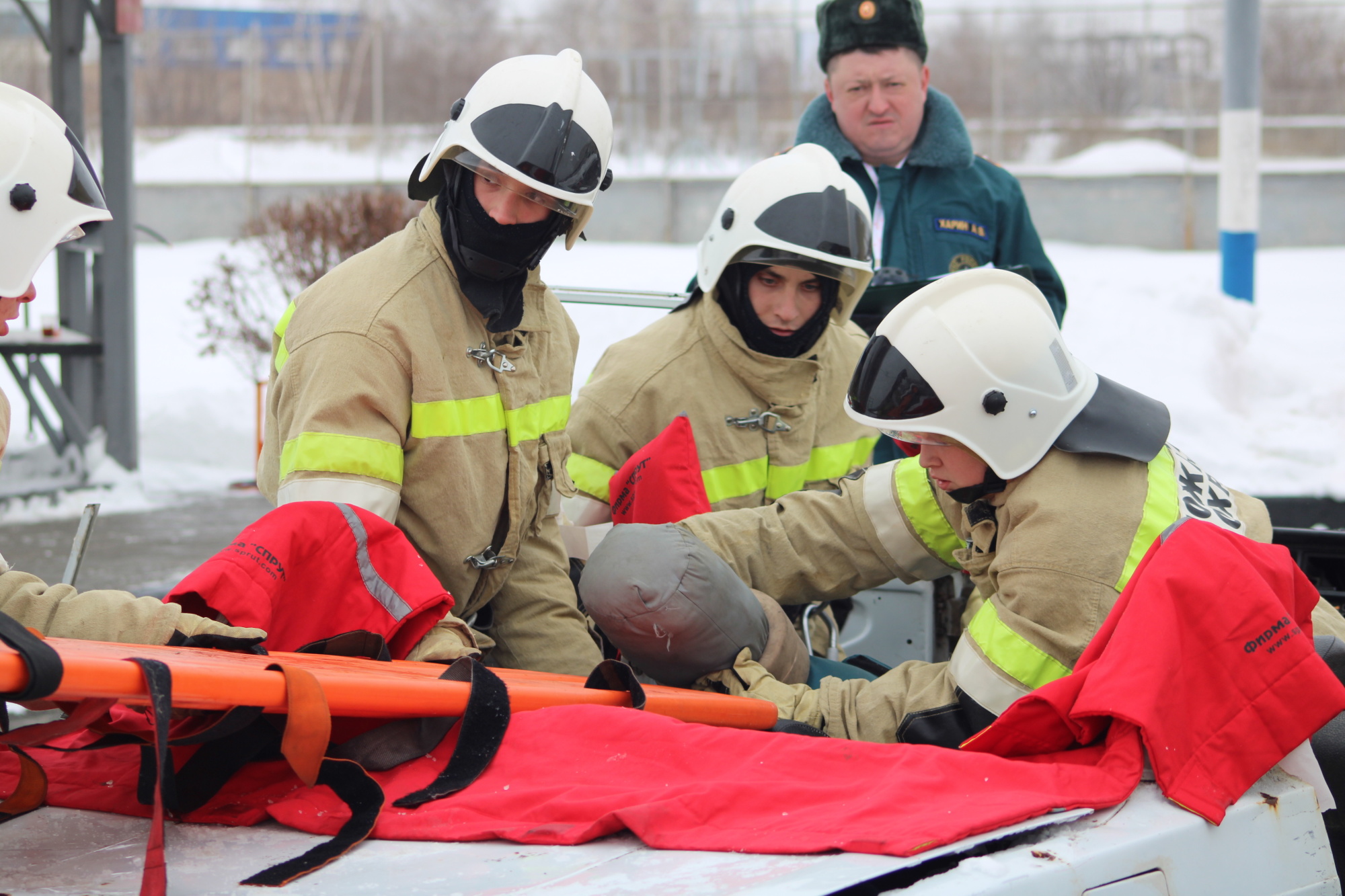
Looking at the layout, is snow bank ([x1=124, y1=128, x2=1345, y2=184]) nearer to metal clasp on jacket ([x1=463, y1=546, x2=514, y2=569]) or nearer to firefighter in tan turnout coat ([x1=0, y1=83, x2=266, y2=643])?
metal clasp on jacket ([x1=463, y1=546, x2=514, y2=569])

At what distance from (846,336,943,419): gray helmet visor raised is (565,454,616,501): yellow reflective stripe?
108cm

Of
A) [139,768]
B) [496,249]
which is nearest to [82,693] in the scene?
[139,768]

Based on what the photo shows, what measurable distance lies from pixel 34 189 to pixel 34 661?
1.06m

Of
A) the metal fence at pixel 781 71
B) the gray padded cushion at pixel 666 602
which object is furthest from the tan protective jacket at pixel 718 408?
the metal fence at pixel 781 71

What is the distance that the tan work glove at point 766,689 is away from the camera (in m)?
2.44

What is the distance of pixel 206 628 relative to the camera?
76.4 inches

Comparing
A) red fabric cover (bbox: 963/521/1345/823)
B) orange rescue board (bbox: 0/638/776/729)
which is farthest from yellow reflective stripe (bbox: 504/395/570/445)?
red fabric cover (bbox: 963/521/1345/823)

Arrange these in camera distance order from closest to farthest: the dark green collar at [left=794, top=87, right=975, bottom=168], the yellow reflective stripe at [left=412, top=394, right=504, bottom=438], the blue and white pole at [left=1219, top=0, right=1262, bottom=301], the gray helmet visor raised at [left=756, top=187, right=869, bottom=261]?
the yellow reflective stripe at [left=412, top=394, right=504, bottom=438] < the gray helmet visor raised at [left=756, top=187, right=869, bottom=261] < the dark green collar at [left=794, top=87, right=975, bottom=168] < the blue and white pole at [left=1219, top=0, right=1262, bottom=301]

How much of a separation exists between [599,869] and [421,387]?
1.22m

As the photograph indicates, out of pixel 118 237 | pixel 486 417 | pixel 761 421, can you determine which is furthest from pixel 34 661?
pixel 118 237

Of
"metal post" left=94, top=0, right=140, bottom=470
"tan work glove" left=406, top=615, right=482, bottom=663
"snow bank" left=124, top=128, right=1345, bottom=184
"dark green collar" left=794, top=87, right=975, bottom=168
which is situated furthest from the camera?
"snow bank" left=124, top=128, right=1345, bottom=184

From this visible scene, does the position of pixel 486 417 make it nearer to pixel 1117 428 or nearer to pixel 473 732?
pixel 473 732

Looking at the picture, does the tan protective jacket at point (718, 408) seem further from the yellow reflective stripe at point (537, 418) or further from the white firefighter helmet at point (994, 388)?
the white firefighter helmet at point (994, 388)

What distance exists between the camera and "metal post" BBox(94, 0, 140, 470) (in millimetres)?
7598
